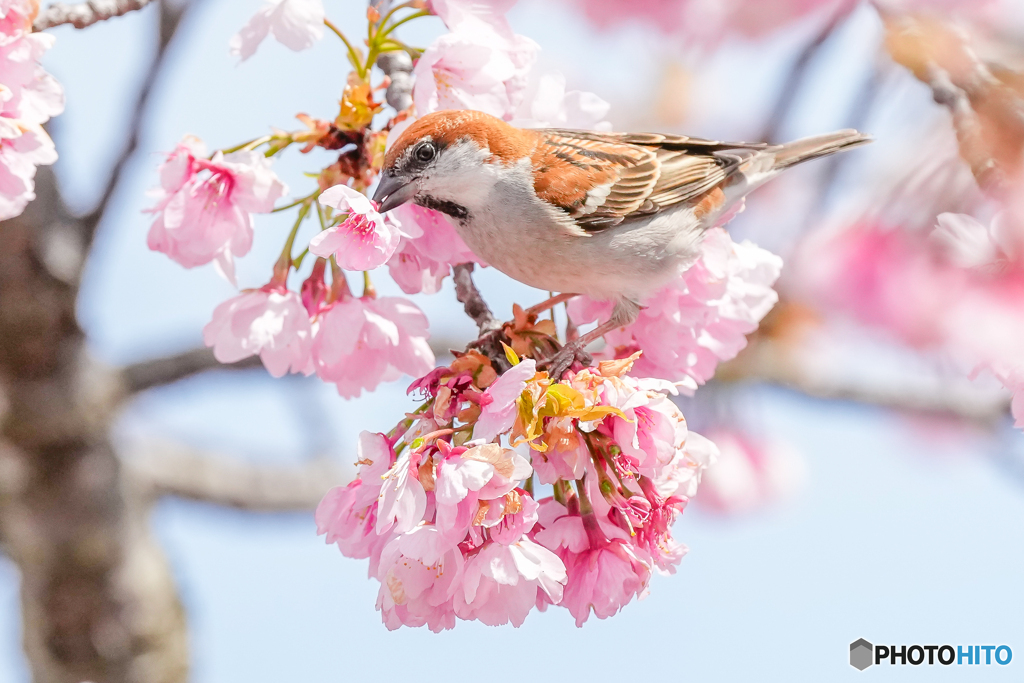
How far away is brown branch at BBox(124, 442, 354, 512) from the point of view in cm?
502

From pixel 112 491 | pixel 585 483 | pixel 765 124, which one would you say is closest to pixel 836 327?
pixel 765 124

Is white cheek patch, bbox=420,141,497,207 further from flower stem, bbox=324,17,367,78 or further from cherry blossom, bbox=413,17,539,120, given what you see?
flower stem, bbox=324,17,367,78

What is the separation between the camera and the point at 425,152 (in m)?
1.29

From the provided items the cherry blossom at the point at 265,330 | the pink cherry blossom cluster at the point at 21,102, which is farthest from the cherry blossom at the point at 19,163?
the cherry blossom at the point at 265,330

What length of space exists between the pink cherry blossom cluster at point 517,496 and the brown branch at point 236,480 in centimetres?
386

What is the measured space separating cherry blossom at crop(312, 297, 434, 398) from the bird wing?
1.19 feet

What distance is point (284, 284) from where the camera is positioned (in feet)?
4.58

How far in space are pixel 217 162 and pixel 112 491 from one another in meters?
2.33

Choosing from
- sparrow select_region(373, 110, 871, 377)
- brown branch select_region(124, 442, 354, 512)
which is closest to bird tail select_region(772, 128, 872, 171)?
sparrow select_region(373, 110, 871, 377)

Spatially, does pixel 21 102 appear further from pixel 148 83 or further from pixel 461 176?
pixel 148 83

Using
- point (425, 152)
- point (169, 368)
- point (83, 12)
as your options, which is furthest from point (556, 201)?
point (169, 368)

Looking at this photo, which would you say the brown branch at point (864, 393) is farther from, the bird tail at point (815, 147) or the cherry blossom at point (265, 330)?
the cherry blossom at point (265, 330)

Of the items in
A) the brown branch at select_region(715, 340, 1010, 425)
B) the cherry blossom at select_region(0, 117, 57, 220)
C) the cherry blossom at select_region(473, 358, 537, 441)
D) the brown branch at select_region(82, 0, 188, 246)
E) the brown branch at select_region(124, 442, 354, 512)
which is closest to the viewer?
the cherry blossom at select_region(473, 358, 537, 441)

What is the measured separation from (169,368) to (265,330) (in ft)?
7.45
